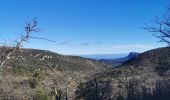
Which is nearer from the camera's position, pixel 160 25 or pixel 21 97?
pixel 160 25

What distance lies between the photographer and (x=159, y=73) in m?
57.0

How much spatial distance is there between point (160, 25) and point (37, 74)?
40.6 m

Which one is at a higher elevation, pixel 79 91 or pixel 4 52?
pixel 4 52

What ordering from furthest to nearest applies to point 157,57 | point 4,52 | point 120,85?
point 157,57 < point 120,85 < point 4,52

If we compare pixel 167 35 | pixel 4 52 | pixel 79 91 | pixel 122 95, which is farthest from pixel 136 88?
pixel 4 52

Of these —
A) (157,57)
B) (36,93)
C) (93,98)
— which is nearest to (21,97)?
(36,93)

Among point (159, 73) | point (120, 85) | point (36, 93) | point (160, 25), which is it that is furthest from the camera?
point (159, 73)

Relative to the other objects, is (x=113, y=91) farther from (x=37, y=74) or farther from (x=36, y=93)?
(x=37, y=74)

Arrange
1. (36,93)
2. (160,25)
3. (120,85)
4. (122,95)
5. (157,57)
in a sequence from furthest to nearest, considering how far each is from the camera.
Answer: (157,57), (120,85), (36,93), (122,95), (160,25)

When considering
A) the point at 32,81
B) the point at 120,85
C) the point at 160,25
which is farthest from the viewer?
the point at 32,81

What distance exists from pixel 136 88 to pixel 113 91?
231 inches

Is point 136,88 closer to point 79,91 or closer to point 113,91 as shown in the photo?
point 113,91

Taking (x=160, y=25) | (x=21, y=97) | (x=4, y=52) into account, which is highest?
(x=160, y=25)

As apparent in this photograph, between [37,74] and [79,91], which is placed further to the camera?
[37,74]
